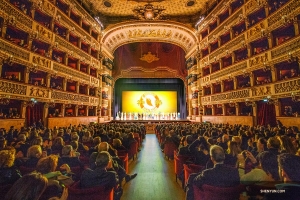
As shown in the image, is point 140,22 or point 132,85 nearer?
point 140,22

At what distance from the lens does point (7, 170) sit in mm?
2646

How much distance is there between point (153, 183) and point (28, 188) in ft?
12.8

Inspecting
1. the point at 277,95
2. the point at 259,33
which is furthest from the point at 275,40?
the point at 277,95

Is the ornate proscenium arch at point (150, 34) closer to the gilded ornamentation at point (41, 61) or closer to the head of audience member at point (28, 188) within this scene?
the gilded ornamentation at point (41, 61)

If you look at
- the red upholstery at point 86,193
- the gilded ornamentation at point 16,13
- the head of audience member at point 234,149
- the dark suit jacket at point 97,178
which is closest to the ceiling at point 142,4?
the gilded ornamentation at point 16,13

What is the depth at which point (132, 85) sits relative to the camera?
2688 centimetres

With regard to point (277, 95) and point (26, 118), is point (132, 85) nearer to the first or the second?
point (26, 118)

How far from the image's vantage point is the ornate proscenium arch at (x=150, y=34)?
22.0 metres

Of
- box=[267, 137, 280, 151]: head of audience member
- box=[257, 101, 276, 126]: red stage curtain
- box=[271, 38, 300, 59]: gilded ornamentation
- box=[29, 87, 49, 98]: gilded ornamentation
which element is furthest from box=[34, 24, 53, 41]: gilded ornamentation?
A: box=[257, 101, 276, 126]: red stage curtain

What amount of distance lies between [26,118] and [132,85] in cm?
1607

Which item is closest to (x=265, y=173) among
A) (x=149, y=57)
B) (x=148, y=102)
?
(x=149, y=57)

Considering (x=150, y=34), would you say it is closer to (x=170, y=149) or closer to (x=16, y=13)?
(x=16, y=13)

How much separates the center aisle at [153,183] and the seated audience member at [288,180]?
2.54 meters

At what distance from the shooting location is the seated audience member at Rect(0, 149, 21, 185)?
2527 millimetres
